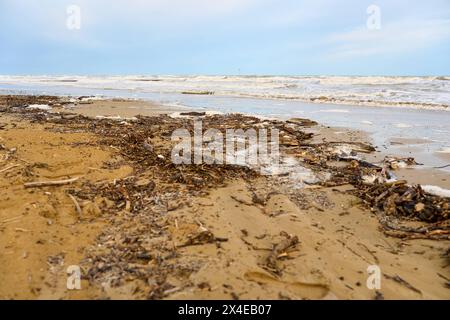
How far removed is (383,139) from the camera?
32.0 ft

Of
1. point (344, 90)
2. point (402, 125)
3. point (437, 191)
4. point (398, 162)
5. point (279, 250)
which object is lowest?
point (279, 250)

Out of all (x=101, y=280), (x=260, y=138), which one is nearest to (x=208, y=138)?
(x=260, y=138)

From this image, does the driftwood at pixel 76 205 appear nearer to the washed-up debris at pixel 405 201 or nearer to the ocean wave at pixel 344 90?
the washed-up debris at pixel 405 201

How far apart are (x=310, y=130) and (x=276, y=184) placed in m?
5.31

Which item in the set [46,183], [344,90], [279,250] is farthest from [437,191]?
[344,90]

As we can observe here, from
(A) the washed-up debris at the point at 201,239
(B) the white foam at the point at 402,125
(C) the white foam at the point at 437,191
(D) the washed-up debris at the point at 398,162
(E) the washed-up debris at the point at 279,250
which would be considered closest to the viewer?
(E) the washed-up debris at the point at 279,250

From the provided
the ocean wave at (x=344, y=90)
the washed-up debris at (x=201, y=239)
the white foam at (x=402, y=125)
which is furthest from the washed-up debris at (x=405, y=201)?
the ocean wave at (x=344, y=90)

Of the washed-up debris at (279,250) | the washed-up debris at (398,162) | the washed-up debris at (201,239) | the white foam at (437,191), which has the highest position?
the washed-up debris at (398,162)

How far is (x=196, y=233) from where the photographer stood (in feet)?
12.8

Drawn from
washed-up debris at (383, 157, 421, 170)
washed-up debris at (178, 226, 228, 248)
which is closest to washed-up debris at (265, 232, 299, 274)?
washed-up debris at (178, 226, 228, 248)

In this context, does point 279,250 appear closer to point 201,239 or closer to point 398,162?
Result: point 201,239

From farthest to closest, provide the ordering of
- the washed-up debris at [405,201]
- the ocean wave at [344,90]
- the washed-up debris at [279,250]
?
the ocean wave at [344,90] < the washed-up debris at [405,201] < the washed-up debris at [279,250]

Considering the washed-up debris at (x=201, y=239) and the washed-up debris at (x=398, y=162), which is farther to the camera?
the washed-up debris at (x=398, y=162)

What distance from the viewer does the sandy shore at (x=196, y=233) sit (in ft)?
10.3
